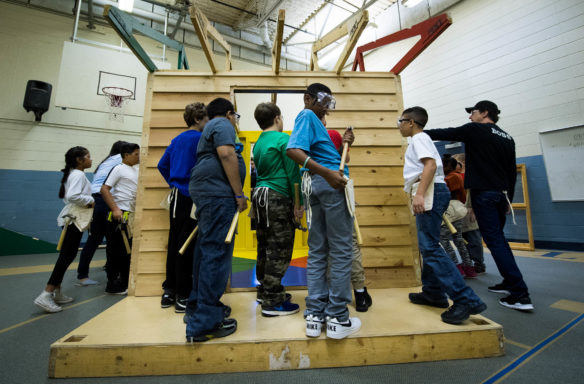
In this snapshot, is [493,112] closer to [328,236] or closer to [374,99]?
[374,99]

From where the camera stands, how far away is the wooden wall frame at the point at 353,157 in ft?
8.39

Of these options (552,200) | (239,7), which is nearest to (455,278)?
(552,200)

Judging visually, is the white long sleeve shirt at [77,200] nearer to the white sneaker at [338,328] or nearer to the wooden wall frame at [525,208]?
the white sneaker at [338,328]

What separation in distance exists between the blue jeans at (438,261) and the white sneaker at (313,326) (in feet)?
2.97

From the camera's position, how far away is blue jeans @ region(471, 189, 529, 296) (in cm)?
216

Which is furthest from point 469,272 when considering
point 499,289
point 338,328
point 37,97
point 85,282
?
point 37,97

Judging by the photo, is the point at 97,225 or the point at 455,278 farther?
the point at 97,225

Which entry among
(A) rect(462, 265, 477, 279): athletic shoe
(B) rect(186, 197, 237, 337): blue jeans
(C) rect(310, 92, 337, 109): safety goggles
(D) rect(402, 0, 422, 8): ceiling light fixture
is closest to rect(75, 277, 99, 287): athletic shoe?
(B) rect(186, 197, 237, 337): blue jeans

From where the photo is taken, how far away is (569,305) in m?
2.26

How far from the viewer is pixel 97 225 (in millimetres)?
3027

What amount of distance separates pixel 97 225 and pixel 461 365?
3.72 metres

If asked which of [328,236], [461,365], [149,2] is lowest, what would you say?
[461,365]

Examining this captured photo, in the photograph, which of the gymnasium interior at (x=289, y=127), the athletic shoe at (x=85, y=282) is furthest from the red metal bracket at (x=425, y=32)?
the athletic shoe at (x=85, y=282)

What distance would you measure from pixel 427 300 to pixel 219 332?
1.59 meters
